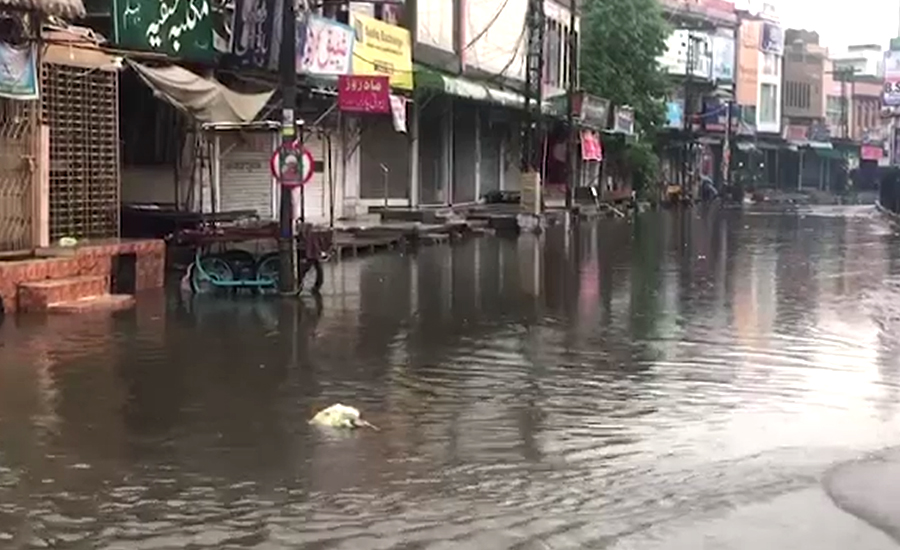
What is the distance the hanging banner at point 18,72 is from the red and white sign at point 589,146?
119 ft

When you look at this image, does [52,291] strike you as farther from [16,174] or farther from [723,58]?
[723,58]

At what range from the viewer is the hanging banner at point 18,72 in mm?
15195

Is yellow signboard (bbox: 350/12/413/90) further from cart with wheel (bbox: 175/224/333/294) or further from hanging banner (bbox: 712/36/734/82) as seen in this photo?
hanging banner (bbox: 712/36/734/82)

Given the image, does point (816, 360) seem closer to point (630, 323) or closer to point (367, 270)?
point (630, 323)

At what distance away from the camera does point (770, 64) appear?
9050 cm

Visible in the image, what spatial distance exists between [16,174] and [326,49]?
1038cm

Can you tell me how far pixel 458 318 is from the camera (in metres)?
15.4

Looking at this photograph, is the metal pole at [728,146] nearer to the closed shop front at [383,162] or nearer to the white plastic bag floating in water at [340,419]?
the closed shop front at [383,162]

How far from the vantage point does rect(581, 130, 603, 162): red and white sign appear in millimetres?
51344

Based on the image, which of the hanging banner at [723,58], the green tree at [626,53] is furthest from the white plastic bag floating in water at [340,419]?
the hanging banner at [723,58]

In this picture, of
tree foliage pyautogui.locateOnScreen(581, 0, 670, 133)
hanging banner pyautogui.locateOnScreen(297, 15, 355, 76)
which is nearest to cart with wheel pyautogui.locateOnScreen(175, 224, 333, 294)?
hanging banner pyautogui.locateOnScreen(297, 15, 355, 76)

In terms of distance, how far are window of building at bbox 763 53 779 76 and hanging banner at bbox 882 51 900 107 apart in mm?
35866

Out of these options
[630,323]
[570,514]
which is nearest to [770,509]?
[570,514]

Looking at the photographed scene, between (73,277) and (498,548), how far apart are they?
10.5 m
